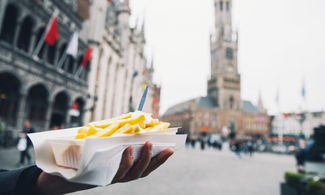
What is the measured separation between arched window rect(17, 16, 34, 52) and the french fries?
48.0 feet

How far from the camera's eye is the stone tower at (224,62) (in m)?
69.8

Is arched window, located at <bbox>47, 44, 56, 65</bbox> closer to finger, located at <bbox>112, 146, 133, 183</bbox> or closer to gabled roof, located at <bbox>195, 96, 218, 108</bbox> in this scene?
finger, located at <bbox>112, 146, 133, 183</bbox>

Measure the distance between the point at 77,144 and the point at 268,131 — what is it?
287 feet

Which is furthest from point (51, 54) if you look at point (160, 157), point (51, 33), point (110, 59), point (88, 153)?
point (88, 153)

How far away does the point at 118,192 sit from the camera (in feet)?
6.31

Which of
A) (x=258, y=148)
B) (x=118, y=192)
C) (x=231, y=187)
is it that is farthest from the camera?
(x=258, y=148)

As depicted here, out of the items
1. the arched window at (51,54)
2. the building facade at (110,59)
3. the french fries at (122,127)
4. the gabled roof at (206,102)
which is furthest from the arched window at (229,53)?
the french fries at (122,127)

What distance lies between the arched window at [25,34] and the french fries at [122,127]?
48.0 feet

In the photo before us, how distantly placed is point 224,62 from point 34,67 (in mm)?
66779

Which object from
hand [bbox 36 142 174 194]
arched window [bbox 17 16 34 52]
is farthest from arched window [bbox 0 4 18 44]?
hand [bbox 36 142 174 194]

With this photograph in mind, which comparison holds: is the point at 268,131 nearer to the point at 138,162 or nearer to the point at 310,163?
the point at 310,163

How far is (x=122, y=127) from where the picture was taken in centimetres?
132

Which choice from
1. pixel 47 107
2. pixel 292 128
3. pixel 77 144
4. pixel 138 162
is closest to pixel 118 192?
pixel 138 162

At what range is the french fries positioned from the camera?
1274 mm
